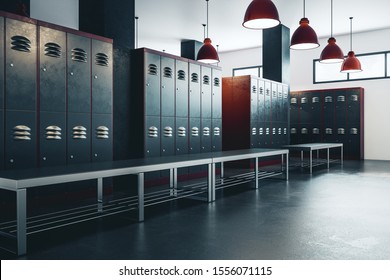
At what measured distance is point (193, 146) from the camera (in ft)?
20.1

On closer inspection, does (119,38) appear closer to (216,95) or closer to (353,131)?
(216,95)

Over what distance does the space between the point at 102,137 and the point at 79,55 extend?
1031 millimetres

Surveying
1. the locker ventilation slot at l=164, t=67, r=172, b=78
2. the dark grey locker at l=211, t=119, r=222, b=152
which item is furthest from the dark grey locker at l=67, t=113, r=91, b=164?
the dark grey locker at l=211, t=119, r=222, b=152

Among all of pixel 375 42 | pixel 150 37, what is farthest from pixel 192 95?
pixel 375 42

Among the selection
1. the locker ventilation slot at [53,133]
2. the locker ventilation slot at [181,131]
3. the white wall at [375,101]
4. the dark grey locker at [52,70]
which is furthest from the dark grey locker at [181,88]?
the white wall at [375,101]

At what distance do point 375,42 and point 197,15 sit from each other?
5048 mm

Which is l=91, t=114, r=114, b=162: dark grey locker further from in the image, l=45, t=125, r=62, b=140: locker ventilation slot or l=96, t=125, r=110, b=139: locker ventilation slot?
l=45, t=125, r=62, b=140: locker ventilation slot

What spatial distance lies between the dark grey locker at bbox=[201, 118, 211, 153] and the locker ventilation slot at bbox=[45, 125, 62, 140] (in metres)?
2.83

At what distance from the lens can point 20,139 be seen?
12.1ft

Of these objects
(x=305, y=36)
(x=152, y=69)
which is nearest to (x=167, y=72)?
(x=152, y=69)

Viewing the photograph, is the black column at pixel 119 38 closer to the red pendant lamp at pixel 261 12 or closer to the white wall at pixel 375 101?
the red pendant lamp at pixel 261 12

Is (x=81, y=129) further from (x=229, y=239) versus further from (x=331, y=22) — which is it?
(x=331, y=22)

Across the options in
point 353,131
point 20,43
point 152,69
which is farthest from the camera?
point 353,131

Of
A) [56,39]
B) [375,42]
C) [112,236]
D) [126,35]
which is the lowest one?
[112,236]
